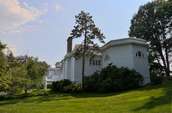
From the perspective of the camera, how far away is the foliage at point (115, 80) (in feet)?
126

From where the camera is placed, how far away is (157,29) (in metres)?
55.3

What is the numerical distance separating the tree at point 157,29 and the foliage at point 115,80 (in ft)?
53.4

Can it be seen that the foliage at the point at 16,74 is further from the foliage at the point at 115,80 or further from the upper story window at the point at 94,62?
the foliage at the point at 115,80

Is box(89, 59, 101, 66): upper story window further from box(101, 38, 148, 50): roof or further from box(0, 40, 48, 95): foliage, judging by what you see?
box(0, 40, 48, 95): foliage

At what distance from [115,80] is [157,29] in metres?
20.3

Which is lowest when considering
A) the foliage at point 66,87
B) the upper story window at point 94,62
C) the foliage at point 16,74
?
the foliage at point 66,87

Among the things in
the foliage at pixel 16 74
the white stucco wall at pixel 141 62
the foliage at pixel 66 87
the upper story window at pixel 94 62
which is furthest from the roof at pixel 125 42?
the foliage at pixel 16 74

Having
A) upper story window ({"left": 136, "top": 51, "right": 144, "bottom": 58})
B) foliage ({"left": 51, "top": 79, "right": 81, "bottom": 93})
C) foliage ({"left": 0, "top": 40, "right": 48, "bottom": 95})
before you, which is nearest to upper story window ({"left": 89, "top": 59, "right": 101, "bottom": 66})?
foliage ({"left": 51, "top": 79, "right": 81, "bottom": 93})

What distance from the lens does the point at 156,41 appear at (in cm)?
5541

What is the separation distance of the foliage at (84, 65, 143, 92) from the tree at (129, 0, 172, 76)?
53.4ft

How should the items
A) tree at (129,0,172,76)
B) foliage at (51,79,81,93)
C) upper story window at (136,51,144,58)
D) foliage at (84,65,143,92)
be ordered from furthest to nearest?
tree at (129,0,172,76) → upper story window at (136,51,144,58) → foliage at (51,79,81,93) → foliage at (84,65,143,92)

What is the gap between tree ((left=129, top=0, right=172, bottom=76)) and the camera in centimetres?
5475

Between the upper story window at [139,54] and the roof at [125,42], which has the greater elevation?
the roof at [125,42]

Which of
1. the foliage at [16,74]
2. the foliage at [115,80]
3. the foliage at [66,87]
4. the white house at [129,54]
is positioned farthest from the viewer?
the foliage at [66,87]
